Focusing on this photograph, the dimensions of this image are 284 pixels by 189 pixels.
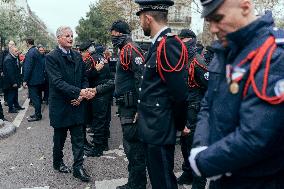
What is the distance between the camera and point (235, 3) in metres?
1.69

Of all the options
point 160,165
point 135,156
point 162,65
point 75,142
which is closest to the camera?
point 162,65

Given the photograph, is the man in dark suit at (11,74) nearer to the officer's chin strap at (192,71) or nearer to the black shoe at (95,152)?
the black shoe at (95,152)

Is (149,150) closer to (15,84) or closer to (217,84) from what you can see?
(217,84)

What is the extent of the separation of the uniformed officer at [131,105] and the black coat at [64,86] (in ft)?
2.37

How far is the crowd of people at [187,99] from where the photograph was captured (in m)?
1.60

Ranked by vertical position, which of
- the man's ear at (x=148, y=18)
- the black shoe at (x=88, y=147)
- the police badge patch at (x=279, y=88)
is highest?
the man's ear at (x=148, y=18)

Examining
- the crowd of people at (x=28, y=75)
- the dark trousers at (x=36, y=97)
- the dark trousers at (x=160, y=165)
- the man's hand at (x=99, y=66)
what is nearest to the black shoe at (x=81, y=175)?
the dark trousers at (x=160, y=165)

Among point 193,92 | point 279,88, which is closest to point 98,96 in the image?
point 193,92

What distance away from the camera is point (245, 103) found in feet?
5.31

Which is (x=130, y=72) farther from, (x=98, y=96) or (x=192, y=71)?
(x=98, y=96)

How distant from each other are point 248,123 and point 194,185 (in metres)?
2.71

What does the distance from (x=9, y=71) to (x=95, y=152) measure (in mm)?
5522

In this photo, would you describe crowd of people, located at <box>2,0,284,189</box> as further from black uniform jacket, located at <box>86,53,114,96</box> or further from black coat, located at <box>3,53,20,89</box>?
black coat, located at <box>3,53,20,89</box>

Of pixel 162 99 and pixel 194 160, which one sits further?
pixel 162 99
